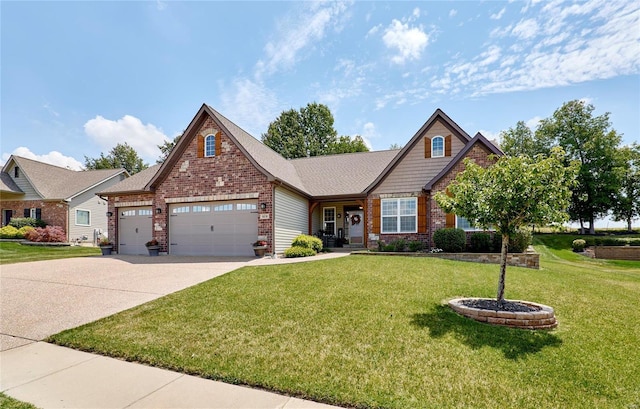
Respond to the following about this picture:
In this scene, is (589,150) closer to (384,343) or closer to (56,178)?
(384,343)

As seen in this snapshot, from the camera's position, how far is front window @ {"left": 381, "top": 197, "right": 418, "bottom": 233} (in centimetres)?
1584

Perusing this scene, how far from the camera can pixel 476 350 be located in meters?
4.96

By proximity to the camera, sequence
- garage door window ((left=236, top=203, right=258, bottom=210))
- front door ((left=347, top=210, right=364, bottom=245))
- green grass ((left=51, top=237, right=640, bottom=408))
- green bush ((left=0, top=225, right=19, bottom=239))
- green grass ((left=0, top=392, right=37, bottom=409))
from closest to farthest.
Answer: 1. green grass ((left=0, top=392, right=37, bottom=409))
2. green grass ((left=51, top=237, right=640, bottom=408))
3. garage door window ((left=236, top=203, right=258, bottom=210))
4. front door ((left=347, top=210, right=364, bottom=245))
5. green bush ((left=0, top=225, right=19, bottom=239))

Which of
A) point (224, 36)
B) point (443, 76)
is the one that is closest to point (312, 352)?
point (443, 76)

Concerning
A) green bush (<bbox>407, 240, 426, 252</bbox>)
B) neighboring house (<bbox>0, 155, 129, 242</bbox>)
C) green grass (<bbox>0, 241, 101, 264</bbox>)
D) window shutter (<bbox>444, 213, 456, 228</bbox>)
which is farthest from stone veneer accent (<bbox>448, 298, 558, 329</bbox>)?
neighboring house (<bbox>0, 155, 129, 242</bbox>)

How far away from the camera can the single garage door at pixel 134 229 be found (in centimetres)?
1791

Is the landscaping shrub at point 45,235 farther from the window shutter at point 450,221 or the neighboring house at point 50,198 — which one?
the window shutter at point 450,221

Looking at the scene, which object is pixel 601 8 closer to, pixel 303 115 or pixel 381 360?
pixel 381 360

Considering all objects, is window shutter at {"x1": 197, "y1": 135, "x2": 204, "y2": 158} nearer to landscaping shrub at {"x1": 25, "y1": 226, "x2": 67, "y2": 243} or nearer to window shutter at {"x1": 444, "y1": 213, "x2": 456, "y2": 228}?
window shutter at {"x1": 444, "y1": 213, "x2": 456, "y2": 228}

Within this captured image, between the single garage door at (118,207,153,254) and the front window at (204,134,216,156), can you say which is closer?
the front window at (204,134,216,156)

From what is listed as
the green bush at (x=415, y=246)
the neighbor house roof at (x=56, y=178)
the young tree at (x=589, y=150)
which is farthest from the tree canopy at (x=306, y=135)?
the green bush at (x=415, y=246)

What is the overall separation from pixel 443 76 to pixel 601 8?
463 cm

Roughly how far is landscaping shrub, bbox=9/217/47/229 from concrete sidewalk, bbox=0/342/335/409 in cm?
2661

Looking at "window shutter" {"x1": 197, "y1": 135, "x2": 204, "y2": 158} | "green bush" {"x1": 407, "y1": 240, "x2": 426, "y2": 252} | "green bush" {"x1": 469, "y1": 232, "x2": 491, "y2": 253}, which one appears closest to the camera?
"green bush" {"x1": 469, "y1": 232, "x2": 491, "y2": 253}
